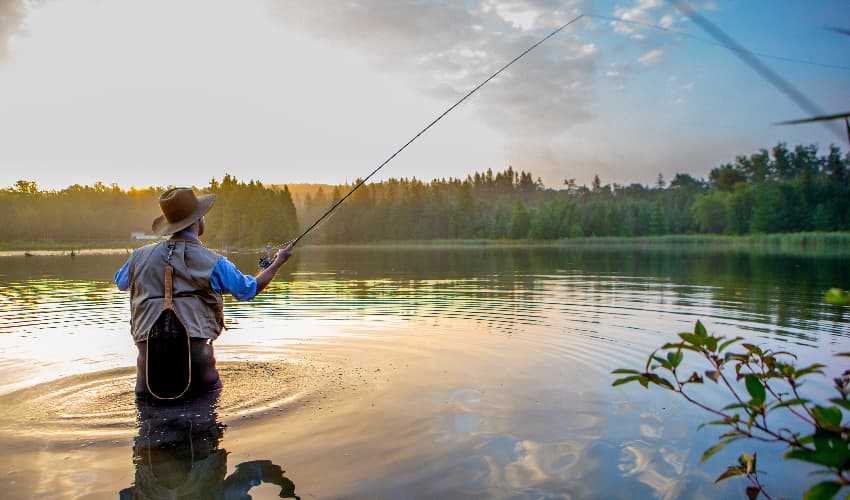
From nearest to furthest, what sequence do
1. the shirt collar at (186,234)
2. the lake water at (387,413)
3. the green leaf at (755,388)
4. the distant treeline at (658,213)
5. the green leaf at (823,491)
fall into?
the green leaf at (823,491) < the green leaf at (755,388) < the lake water at (387,413) < the shirt collar at (186,234) < the distant treeline at (658,213)

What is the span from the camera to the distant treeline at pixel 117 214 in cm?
10744

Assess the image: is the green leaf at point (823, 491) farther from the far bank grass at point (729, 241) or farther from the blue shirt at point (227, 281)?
the far bank grass at point (729, 241)

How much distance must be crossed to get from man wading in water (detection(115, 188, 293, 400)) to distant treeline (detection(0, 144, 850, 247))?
10094 centimetres

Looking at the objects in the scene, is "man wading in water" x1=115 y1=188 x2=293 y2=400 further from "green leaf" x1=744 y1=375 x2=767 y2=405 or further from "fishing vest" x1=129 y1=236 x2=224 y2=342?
"green leaf" x1=744 y1=375 x2=767 y2=405

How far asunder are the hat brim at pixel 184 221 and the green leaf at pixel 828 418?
534cm

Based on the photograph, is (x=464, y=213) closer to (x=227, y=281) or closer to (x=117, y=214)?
(x=117, y=214)

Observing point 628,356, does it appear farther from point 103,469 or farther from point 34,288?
point 34,288

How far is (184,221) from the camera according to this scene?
5828 millimetres

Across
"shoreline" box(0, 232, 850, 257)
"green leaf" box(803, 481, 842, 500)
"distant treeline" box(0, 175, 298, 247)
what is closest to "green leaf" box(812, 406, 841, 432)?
"green leaf" box(803, 481, 842, 500)

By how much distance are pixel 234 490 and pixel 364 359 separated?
15.4ft

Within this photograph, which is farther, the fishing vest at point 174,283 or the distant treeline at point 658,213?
the distant treeline at point 658,213

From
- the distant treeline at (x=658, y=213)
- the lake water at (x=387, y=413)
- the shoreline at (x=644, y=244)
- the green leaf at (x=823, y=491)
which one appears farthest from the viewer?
the distant treeline at (x=658, y=213)

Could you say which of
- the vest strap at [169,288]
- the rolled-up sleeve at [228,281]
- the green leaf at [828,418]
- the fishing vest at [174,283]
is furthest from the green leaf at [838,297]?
the vest strap at [169,288]

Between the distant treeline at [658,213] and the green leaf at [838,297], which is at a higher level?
the distant treeline at [658,213]
